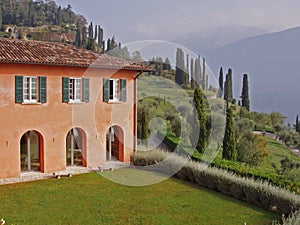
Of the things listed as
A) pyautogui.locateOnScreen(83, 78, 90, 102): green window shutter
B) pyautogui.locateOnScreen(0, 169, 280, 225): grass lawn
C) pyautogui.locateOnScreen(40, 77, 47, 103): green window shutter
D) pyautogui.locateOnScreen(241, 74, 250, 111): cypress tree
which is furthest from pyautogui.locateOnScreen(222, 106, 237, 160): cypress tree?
pyautogui.locateOnScreen(241, 74, 250, 111): cypress tree

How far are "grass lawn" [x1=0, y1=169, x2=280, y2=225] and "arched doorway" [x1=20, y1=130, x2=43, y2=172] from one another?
4.56ft

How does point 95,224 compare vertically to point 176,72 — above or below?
below

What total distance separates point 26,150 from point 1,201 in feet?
15.2

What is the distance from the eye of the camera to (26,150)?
16.0 meters

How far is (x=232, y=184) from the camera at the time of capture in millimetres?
12773

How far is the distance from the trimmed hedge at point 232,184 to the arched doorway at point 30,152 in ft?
17.1

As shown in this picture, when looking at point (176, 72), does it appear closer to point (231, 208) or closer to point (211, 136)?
point (211, 136)

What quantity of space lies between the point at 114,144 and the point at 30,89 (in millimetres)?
6019

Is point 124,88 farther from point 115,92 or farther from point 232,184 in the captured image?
point 232,184

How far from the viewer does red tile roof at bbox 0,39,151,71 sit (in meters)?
13.8

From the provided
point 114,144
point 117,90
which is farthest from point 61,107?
point 114,144

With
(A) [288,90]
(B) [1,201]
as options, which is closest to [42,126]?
(B) [1,201]

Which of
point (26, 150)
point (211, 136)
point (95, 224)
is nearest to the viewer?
point (95, 224)

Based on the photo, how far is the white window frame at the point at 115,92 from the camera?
1675 cm
